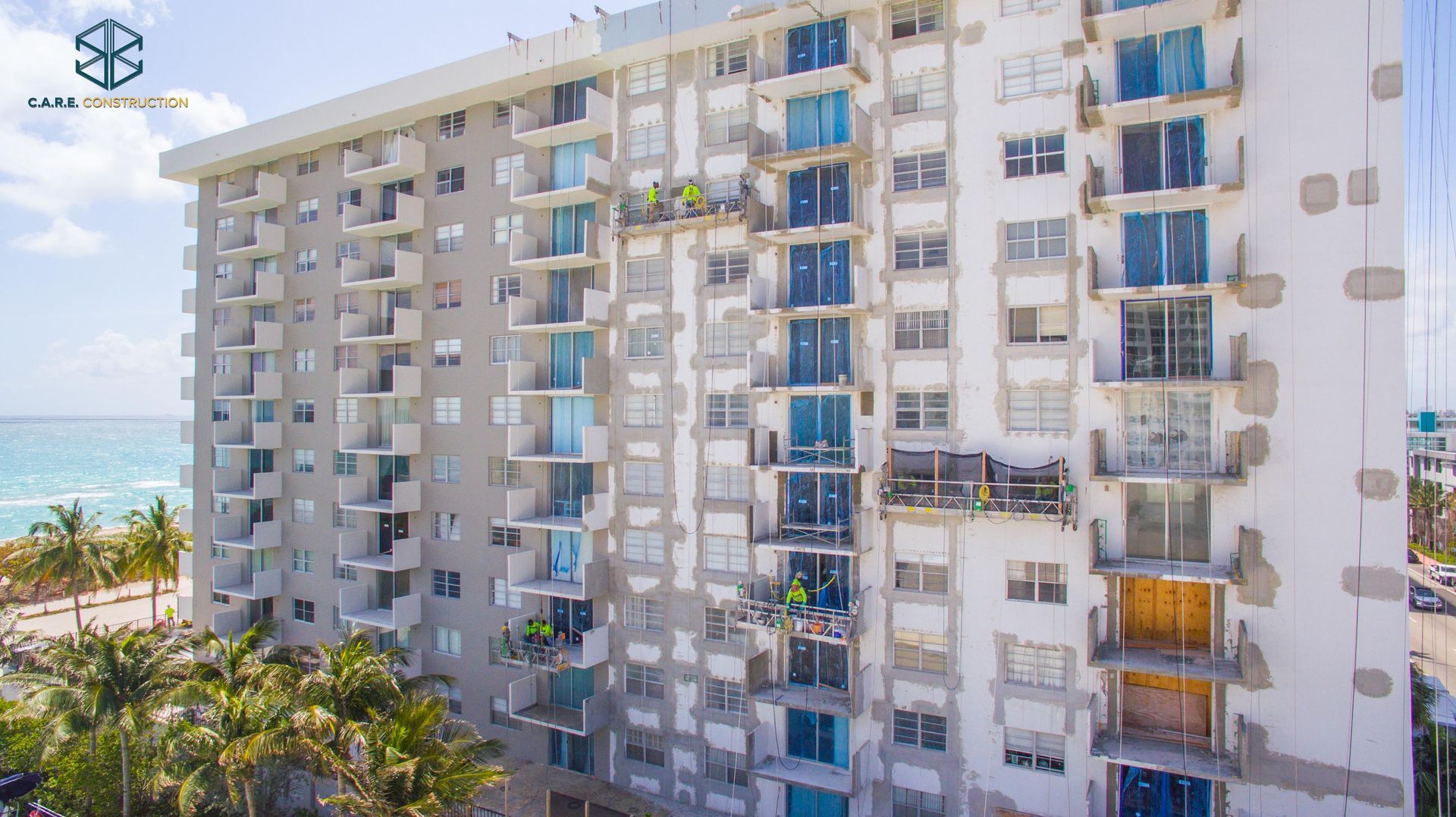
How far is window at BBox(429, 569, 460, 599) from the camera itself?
3234 cm

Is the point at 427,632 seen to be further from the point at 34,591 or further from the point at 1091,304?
the point at 34,591

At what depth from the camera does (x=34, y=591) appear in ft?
185

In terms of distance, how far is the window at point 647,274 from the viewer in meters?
28.5

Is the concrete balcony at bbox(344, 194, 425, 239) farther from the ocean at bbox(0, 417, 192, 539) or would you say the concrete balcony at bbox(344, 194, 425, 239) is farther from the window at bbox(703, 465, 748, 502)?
the ocean at bbox(0, 417, 192, 539)

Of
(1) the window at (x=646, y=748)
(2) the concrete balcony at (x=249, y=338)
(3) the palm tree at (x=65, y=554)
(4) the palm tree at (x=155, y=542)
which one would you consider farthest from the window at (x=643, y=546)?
(3) the palm tree at (x=65, y=554)

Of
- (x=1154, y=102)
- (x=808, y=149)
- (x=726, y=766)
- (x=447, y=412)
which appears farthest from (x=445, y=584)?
(x=1154, y=102)

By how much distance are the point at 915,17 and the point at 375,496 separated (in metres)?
28.5

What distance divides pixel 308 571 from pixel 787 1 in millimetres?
31584

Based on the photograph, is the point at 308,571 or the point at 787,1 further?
the point at 308,571

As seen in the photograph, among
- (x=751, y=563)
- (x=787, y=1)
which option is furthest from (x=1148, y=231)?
(x=751, y=563)

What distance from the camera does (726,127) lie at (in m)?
27.6

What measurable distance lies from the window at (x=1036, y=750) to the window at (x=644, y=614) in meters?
11.8

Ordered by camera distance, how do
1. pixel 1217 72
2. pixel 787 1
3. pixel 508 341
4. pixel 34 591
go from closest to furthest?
1. pixel 1217 72
2. pixel 787 1
3. pixel 508 341
4. pixel 34 591

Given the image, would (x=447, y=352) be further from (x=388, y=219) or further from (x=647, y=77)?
(x=647, y=77)
